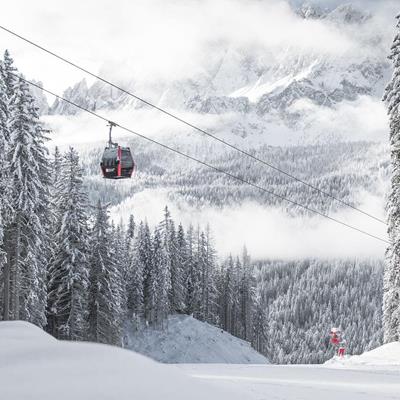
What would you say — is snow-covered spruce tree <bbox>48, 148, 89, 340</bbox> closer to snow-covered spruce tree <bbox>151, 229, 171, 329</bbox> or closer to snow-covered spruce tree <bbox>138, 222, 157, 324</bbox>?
snow-covered spruce tree <bbox>138, 222, 157, 324</bbox>

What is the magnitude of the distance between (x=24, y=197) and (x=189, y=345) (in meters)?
39.7

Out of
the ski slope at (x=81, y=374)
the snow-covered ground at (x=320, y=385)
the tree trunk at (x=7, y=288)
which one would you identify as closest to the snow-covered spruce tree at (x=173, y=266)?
the tree trunk at (x=7, y=288)

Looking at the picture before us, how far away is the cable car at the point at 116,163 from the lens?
2414 centimetres

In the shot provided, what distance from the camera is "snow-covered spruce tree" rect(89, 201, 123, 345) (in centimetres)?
4156

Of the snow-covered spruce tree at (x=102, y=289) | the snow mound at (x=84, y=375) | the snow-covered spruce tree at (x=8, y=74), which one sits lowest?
the snow mound at (x=84, y=375)

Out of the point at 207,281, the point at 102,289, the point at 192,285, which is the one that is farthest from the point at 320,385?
the point at 192,285

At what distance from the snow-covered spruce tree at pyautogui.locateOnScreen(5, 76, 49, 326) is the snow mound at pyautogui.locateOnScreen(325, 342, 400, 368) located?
15.6 m

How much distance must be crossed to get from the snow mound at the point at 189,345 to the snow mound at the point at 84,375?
5456 centimetres

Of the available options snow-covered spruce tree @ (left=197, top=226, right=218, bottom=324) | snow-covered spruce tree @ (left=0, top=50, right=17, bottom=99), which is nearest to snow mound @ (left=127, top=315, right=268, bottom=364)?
snow-covered spruce tree @ (left=197, top=226, right=218, bottom=324)

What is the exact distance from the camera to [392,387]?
1246 centimetres

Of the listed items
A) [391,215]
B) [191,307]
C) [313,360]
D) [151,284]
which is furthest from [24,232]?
[313,360]

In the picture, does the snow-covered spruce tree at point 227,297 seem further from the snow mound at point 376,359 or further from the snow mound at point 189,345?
the snow mound at point 376,359

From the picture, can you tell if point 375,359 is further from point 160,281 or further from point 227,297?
point 227,297

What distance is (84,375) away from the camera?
5.55 m
